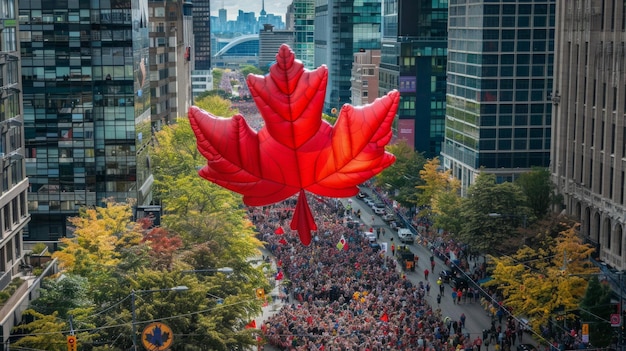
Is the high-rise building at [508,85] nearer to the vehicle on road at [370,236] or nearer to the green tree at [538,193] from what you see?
the vehicle on road at [370,236]

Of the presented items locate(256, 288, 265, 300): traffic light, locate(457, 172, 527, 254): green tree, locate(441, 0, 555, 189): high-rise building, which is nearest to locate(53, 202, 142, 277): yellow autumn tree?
locate(256, 288, 265, 300): traffic light

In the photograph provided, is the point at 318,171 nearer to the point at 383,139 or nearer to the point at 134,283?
the point at 383,139

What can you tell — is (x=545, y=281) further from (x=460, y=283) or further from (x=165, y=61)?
(x=165, y=61)

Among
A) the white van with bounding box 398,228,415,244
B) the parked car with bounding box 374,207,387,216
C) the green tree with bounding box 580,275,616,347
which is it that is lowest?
the parked car with bounding box 374,207,387,216

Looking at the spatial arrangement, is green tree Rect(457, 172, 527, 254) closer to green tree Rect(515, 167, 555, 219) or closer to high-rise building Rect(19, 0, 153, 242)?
green tree Rect(515, 167, 555, 219)

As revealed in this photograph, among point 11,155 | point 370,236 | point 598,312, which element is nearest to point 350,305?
point 598,312
